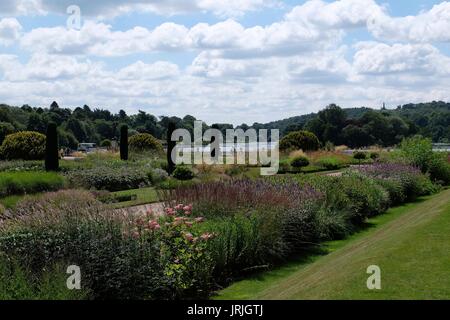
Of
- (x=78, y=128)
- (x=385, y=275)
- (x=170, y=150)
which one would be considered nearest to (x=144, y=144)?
(x=170, y=150)

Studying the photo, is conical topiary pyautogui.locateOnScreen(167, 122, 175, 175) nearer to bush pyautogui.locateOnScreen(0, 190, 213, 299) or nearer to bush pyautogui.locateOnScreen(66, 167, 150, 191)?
bush pyautogui.locateOnScreen(66, 167, 150, 191)

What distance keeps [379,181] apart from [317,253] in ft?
27.8

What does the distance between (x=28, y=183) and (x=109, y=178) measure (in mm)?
4580

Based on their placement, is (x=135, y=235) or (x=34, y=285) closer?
(x=34, y=285)

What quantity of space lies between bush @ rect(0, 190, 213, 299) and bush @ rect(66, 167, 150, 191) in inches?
590

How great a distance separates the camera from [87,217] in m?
7.72

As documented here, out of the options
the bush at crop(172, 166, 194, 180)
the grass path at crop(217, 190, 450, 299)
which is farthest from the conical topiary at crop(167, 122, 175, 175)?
the grass path at crop(217, 190, 450, 299)

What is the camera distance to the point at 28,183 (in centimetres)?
2083

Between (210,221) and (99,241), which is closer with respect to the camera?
(99,241)

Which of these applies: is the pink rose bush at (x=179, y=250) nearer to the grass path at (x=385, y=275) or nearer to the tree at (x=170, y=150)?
the grass path at (x=385, y=275)

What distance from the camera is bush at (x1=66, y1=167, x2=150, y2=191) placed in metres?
23.8

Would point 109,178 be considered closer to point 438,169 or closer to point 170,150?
point 170,150
